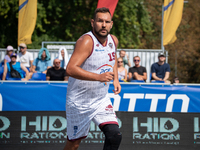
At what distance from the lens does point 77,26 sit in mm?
22078

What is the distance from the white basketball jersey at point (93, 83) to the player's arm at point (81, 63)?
0.11 metres

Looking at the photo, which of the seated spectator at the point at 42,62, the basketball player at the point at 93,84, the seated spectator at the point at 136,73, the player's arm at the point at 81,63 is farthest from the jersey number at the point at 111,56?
the seated spectator at the point at 42,62

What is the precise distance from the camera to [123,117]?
6883 mm

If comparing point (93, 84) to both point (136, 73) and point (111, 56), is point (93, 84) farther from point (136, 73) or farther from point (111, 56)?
point (136, 73)

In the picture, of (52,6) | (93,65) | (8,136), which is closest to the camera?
(93,65)

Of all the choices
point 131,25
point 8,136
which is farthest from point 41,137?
point 131,25

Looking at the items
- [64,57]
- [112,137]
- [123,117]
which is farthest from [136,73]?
[112,137]

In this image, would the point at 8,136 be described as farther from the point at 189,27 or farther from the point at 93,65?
the point at 189,27

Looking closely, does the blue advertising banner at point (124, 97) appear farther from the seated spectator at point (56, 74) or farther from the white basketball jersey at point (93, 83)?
the white basketball jersey at point (93, 83)

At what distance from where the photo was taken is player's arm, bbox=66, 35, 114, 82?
3.92 meters

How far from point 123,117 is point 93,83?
2.74m

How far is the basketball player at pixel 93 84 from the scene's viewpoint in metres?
4.07

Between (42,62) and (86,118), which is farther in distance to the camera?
→ (42,62)

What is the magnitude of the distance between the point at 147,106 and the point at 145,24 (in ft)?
57.2
